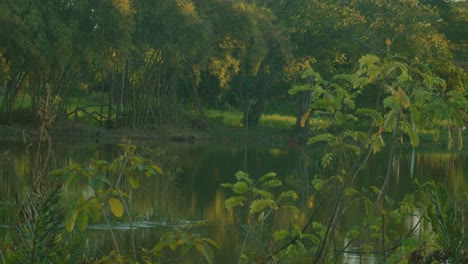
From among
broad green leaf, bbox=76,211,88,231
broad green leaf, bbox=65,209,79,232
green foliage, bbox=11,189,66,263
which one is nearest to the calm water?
broad green leaf, bbox=76,211,88,231

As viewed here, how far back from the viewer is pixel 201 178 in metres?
22.4

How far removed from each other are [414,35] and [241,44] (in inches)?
347

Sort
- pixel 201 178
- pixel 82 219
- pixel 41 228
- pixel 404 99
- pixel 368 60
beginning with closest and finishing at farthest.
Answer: pixel 41 228 → pixel 82 219 → pixel 404 99 → pixel 368 60 → pixel 201 178

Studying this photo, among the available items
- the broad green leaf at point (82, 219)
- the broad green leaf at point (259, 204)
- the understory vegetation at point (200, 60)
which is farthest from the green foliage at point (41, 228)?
the understory vegetation at point (200, 60)

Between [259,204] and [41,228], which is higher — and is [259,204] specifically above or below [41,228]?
below

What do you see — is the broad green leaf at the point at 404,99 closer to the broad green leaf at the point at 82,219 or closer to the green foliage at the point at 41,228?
the broad green leaf at the point at 82,219

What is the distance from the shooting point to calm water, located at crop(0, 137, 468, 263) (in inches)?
490

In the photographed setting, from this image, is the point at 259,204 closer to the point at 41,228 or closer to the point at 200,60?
the point at 41,228

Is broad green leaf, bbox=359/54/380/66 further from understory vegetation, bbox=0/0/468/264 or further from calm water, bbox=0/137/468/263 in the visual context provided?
understory vegetation, bbox=0/0/468/264

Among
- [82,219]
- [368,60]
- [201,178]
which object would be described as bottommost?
[201,178]

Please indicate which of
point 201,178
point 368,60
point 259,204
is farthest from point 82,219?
point 201,178

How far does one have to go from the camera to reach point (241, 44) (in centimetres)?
4384

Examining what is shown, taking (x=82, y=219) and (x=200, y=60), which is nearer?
(x=82, y=219)

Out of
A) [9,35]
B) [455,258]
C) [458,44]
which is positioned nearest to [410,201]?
[455,258]
